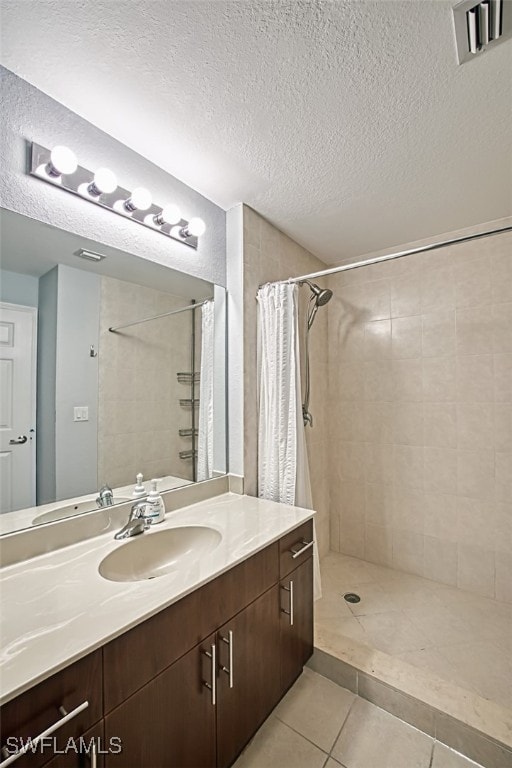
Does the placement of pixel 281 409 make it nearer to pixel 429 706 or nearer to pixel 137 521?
pixel 137 521

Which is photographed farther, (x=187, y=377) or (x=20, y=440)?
(x=187, y=377)

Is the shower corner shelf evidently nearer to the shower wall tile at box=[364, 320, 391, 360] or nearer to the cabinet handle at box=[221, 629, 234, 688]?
the cabinet handle at box=[221, 629, 234, 688]

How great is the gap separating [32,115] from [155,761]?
6.28 ft

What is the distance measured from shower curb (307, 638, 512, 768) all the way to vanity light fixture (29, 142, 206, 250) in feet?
6.69

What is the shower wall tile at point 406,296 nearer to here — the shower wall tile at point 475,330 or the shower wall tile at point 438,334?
the shower wall tile at point 438,334

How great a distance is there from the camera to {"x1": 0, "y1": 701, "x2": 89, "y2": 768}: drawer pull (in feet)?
1.93

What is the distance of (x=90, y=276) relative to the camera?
1.32 m

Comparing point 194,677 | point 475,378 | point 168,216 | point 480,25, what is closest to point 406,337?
point 475,378

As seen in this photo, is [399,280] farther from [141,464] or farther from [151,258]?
[141,464]

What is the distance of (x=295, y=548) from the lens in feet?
4.58

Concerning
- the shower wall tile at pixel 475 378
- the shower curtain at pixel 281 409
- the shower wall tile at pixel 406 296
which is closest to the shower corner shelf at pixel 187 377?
the shower curtain at pixel 281 409

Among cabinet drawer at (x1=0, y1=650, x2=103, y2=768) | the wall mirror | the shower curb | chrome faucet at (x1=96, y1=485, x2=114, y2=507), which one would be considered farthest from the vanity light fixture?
the shower curb

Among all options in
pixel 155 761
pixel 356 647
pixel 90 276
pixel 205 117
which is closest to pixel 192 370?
pixel 90 276

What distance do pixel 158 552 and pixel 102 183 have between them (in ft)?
4.56
